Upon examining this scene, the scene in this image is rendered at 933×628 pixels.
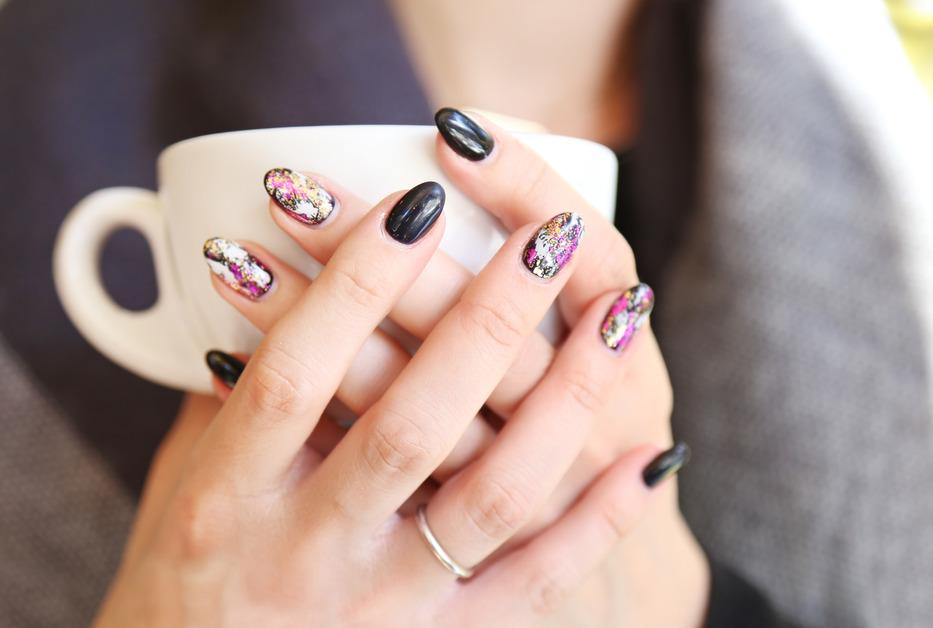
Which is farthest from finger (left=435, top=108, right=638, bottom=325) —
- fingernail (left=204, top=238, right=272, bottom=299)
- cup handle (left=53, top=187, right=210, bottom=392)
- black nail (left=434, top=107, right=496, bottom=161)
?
cup handle (left=53, top=187, right=210, bottom=392)

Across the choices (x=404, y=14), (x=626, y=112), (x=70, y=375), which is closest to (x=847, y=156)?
(x=626, y=112)

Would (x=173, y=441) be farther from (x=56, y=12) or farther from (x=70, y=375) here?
(x=56, y=12)

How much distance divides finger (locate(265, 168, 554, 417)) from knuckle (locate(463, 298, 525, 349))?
2cm

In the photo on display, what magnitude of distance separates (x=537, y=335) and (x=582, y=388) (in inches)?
1.8

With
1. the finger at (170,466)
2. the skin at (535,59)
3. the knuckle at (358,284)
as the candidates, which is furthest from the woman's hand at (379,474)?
the skin at (535,59)

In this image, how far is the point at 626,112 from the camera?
3.69 feet

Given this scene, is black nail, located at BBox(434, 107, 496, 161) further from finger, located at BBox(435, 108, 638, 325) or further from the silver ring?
the silver ring

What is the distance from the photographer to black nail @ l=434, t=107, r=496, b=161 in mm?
389

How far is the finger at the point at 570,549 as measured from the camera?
505 mm

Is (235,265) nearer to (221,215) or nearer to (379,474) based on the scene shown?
(221,215)

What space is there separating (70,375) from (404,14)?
24.2 inches

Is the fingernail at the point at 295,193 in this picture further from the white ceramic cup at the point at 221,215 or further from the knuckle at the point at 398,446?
the knuckle at the point at 398,446

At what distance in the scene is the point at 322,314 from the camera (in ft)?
1.31

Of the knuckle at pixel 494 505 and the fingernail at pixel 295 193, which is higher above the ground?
the fingernail at pixel 295 193
